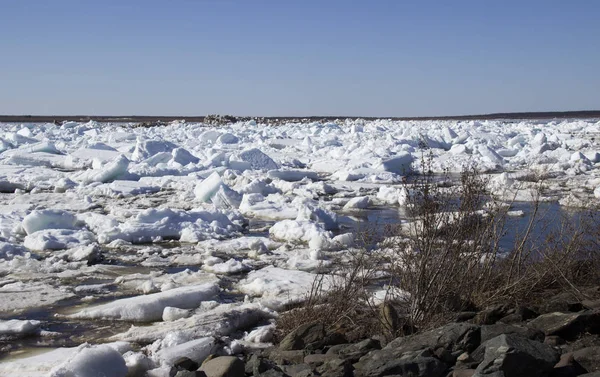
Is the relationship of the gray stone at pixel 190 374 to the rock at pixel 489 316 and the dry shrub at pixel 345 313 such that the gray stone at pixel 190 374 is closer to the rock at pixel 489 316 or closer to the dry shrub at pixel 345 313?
the dry shrub at pixel 345 313

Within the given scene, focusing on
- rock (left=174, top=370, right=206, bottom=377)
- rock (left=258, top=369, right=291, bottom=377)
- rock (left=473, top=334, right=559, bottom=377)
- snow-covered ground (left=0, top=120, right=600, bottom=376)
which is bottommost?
snow-covered ground (left=0, top=120, right=600, bottom=376)

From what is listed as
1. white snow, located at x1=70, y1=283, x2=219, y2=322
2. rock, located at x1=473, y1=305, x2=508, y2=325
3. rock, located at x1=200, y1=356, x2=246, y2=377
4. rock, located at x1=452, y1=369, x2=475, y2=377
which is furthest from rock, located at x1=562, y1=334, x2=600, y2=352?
white snow, located at x1=70, y1=283, x2=219, y2=322

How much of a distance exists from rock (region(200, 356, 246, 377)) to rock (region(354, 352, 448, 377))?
2.29 ft

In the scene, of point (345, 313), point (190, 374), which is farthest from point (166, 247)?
point (190, 374)

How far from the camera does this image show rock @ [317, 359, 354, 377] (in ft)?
12.7

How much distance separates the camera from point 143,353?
4715mm

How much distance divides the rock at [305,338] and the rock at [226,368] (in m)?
0.53

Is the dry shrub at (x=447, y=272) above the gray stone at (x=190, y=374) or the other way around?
above

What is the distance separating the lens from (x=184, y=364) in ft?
14.6

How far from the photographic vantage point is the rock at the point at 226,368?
4059mm

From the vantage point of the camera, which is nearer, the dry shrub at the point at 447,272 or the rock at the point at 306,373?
the rock at the point at 306,373

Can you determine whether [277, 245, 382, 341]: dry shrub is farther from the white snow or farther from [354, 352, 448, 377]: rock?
the white snow

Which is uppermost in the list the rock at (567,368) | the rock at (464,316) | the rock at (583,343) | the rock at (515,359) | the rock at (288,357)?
the rock at (515,359)

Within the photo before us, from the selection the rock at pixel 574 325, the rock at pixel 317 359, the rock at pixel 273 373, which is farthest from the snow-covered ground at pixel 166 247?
the rock at pixel 574 325
